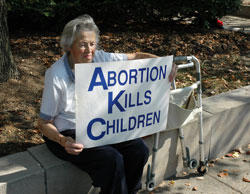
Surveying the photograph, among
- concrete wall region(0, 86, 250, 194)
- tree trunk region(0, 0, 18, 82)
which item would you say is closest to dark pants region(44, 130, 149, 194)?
concrete wall region(0, 86, 250, 194)

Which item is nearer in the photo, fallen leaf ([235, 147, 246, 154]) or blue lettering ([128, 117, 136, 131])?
blue lettering ([128, 117, 136, 131])

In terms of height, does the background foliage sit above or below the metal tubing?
above

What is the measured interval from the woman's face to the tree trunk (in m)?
2.03

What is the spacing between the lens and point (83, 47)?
9.33 feet

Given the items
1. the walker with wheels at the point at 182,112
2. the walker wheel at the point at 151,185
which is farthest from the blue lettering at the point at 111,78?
the walker wheel at the point at 151,185

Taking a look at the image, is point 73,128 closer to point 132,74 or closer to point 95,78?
point 95,78

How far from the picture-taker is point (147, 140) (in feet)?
10.9

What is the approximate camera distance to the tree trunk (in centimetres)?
457

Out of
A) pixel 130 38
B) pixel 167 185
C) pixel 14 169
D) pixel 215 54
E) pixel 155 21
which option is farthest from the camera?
pixel 155 21

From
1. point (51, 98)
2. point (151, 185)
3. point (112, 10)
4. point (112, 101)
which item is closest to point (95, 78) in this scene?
point (112, 101)

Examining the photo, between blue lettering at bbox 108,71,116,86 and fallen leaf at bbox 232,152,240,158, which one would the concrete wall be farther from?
blue lettering at bbox 108,71,116,86

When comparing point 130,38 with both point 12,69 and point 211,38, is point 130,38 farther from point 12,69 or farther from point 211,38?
point 12,69

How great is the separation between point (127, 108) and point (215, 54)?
162 inches

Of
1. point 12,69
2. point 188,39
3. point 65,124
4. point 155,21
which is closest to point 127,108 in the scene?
point 65,124
